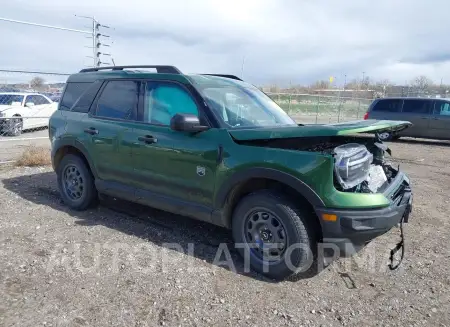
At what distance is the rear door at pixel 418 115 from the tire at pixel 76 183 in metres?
12.3

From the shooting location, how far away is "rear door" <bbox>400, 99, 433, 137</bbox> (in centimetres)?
1382

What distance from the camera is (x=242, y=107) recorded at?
4031 mm

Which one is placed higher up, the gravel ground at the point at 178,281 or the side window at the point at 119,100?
the side window at the point at 119,100

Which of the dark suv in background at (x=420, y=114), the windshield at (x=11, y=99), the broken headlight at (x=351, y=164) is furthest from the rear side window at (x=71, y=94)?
the dark suv in background at (x=420, y=114)

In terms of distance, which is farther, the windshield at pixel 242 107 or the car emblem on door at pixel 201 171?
the windshield at pixel 242 107

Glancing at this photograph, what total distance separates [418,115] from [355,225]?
1299cm

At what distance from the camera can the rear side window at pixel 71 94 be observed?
5.02 metres

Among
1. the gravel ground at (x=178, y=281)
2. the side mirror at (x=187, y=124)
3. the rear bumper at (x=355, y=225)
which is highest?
the side mirror at (x=187, y=124)

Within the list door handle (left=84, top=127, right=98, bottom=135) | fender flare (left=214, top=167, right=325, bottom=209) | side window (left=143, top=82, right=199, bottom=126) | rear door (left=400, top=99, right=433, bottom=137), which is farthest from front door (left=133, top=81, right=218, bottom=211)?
rear door (left=400, top=99, right=433, bottom=137)

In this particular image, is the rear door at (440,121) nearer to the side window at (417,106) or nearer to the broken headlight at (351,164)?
the side window at (417,106)

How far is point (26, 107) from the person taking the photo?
13094 mm

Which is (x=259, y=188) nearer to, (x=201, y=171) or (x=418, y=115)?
(x=201, y=171)

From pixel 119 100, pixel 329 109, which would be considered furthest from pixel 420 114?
pixel 329 109

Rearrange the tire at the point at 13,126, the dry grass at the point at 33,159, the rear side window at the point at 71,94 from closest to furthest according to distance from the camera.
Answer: the rear side window at the point at 71,94 → the dry grass at the point at 33,159 → the tire at the point at 13,126
